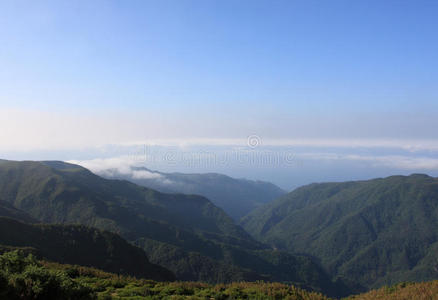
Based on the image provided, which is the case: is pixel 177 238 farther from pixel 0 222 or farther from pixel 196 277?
pixel 0 222

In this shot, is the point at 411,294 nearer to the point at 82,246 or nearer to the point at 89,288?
the point at 89,288

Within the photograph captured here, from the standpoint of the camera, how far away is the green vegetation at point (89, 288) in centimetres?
1267

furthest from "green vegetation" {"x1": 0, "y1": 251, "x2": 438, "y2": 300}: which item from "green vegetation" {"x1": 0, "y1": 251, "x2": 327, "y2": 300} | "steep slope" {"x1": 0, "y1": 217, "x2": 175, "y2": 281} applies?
"steep slope" {"x1": 0, "y1": 217, "x2": 175, "y2": 281}

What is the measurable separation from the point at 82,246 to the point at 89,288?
→ 75.0 meters

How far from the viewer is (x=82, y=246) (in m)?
80.8

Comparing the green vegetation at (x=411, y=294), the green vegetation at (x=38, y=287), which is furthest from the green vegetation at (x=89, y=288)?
the green vegetation at (x=411, y=294)

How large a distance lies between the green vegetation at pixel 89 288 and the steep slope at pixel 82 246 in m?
48.0

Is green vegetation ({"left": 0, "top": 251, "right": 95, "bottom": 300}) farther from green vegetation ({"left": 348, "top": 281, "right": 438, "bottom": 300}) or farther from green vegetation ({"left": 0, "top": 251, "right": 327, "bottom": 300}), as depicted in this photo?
green vegetation ({"left": 348, "top": 281, "right": 438, "bottom": 300})

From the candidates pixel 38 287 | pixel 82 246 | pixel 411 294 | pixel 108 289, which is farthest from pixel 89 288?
pixel 82 246

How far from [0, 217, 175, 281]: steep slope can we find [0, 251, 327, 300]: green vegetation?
1889 inches

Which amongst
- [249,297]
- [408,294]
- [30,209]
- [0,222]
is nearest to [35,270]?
[249,297]

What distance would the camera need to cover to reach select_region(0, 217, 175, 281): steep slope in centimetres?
7031

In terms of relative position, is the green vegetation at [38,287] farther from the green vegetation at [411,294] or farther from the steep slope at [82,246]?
the steep slope at [82,246]

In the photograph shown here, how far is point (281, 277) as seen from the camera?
19975 cm
